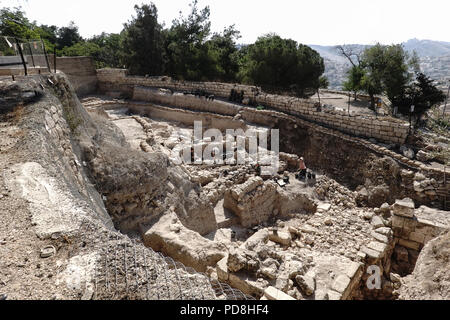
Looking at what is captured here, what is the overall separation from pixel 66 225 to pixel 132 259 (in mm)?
885

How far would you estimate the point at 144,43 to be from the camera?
20766 millimetres

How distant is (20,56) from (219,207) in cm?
848

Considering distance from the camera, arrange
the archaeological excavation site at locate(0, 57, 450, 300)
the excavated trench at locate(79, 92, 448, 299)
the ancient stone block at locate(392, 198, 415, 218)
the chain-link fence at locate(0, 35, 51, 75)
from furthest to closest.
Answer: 1. the chain-link fence at locate(0, 35, 51, 75)
2. the ancient stone block at locate(392, 198, 415, 218)
3. the excavated trench at locate(79, 92, 448, 299)
4. the archaeological excavation site at locate(0, 57, 450, 300)

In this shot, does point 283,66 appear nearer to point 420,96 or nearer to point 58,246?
point 420,96

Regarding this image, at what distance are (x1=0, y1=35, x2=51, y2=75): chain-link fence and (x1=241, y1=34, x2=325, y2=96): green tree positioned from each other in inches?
462

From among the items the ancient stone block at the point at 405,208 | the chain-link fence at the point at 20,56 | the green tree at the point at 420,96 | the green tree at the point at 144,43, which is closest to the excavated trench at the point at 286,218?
the ancient stone block at the point at 405,208

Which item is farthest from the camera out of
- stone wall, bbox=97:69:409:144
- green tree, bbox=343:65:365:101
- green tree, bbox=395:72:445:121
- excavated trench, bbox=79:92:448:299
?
green tree, bbox=343:65:365:101

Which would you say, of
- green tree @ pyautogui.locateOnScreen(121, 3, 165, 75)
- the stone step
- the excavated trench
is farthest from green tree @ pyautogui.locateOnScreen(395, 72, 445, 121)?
green tree @ pyautogui.locateOnScreen(121, 3, 165, 75)

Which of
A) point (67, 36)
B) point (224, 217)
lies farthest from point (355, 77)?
point (67, 36)

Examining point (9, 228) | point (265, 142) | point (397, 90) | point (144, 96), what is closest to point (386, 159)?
point (265, 142)

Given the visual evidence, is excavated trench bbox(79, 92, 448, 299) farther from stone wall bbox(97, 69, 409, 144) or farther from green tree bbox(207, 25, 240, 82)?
green tree bbox(207, 25, 240, 82)

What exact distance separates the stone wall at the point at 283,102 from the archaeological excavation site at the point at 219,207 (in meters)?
0.08

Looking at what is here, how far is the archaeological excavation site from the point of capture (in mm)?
2832

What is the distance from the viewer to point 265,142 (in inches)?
476
